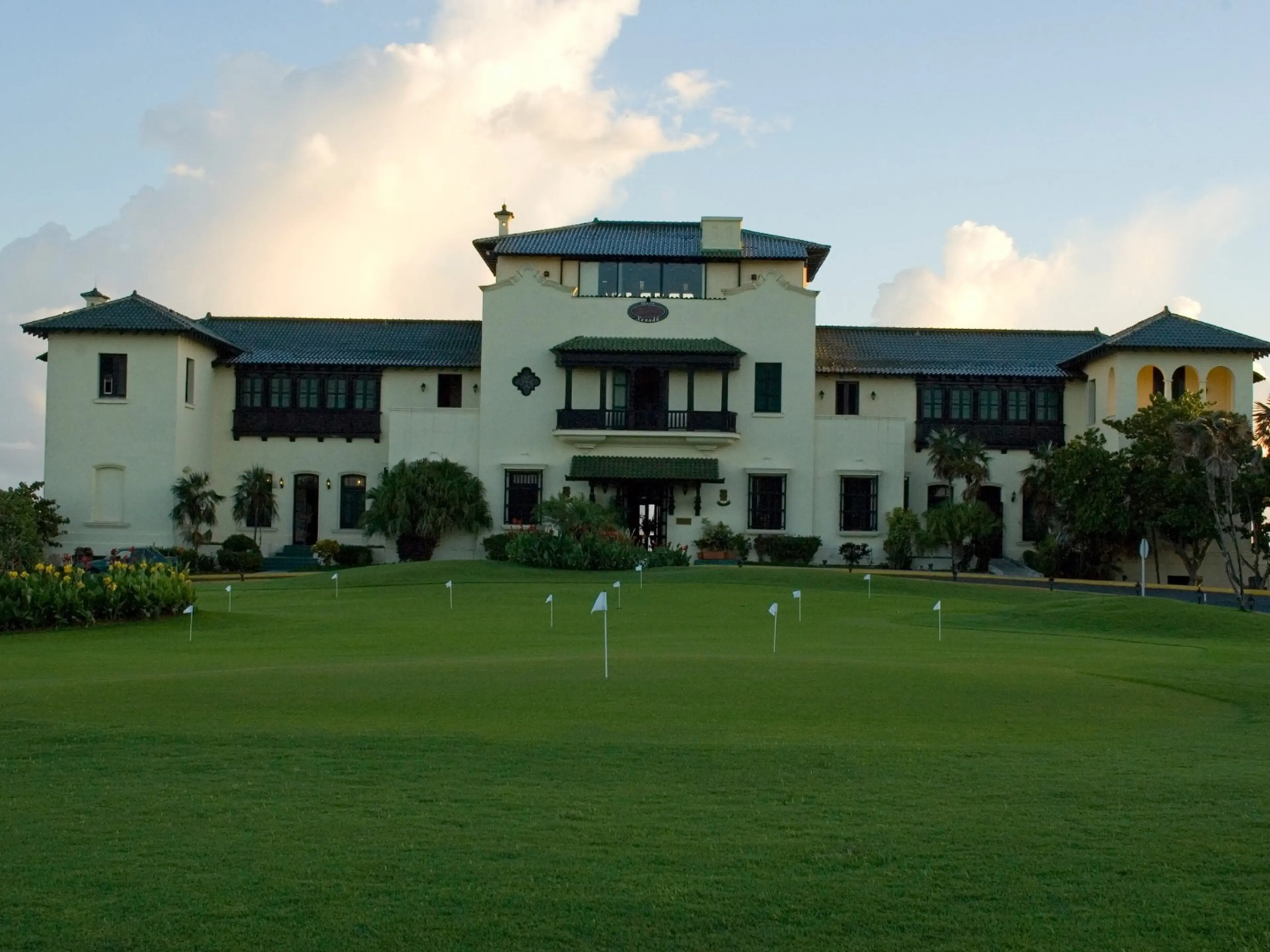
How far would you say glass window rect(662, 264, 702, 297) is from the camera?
52.3 metres

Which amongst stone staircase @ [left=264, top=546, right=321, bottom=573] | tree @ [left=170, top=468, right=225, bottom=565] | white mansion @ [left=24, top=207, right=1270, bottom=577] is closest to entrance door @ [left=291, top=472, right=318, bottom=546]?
white mansion @ [left=24, top=207, right=1270, bottom=577]

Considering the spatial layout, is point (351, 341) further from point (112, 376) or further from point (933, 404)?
point (933, 404)

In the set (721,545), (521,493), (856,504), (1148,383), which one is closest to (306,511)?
(521,493)

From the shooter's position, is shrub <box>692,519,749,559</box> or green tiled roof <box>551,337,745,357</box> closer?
shrub <box>692,519,749,559</box>

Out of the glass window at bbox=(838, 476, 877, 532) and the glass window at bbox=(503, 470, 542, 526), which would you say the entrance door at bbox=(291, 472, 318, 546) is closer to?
the glass window at bbox=(503, 470, 542, 526)

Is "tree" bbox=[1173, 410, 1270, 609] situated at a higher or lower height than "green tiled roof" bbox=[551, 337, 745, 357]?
lower

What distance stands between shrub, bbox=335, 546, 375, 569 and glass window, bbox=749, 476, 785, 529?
13788 millimetres

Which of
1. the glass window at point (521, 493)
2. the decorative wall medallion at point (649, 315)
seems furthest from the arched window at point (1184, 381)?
the glass window at point (521, 493)

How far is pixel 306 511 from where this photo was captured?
172 ft

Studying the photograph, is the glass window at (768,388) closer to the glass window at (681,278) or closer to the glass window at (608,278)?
the glass window at (681,278)

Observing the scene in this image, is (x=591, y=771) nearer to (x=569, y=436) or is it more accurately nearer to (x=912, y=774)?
(x=912, y=774)

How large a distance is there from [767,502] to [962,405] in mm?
8280

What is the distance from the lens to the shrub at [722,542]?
49250 mm

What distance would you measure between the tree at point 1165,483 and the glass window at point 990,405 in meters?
7.09
